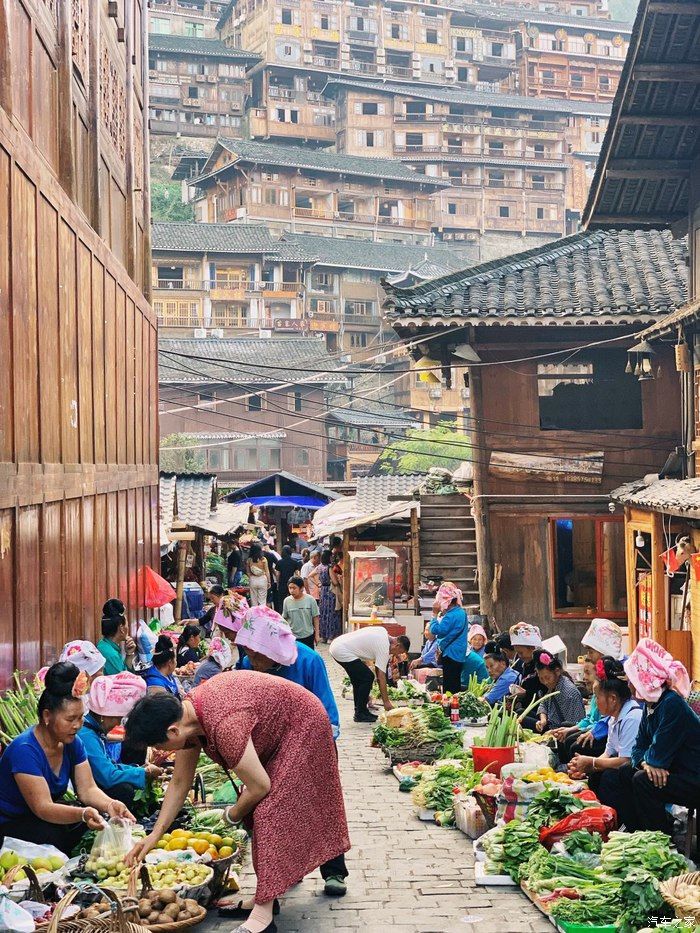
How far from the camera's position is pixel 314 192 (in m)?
72.1

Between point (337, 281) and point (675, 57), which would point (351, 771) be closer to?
point (675, 57)

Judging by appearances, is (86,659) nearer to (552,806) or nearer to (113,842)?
(113,842)

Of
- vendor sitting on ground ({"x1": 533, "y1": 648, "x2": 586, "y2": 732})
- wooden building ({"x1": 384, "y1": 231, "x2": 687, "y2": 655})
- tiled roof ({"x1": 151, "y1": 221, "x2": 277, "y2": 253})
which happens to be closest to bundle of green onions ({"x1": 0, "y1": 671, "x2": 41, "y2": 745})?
vendor sitting on ground ({"x1": 533, "y1": 648, "x2": 586, "y2": 732})

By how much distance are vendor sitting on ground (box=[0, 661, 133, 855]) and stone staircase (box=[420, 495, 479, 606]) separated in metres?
16.1

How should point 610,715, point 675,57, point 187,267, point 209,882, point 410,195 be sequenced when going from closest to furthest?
point 209,882 < point 610,715 < point 675,57 < point 187,267 < point 410,195

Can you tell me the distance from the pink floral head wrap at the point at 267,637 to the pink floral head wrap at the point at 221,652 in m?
4.57

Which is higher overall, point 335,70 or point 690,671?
point 335,70

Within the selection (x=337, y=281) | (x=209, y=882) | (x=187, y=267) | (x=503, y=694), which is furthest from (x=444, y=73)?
(x=209, y=882)

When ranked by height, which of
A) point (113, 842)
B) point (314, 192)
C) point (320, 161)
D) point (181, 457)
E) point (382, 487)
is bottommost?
point (113, 842)

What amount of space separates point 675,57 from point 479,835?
10.3m

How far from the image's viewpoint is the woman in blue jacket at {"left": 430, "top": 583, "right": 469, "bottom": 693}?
15305mm

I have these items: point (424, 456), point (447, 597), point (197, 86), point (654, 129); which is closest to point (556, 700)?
point (447, 597)

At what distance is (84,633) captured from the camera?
43.4 ft

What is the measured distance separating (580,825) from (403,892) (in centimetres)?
133
